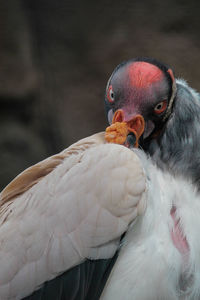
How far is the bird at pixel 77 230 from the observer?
82.9 inches

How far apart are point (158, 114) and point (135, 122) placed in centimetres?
14

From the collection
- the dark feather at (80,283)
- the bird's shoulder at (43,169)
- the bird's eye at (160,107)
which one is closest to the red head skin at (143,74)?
the bird's eye at (160,107)

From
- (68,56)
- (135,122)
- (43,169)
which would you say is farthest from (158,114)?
(68,56)

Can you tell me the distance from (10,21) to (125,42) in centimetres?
112

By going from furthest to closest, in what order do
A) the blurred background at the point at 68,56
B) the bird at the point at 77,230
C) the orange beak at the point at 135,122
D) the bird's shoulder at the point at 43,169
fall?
the blurred background at the point at 68,56 < the bird's shoulder at the point at 43,169 < the orange beak at the point at 135,122 < the bird at the point at 77,230

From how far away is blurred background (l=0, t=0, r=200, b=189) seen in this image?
16.8 feet

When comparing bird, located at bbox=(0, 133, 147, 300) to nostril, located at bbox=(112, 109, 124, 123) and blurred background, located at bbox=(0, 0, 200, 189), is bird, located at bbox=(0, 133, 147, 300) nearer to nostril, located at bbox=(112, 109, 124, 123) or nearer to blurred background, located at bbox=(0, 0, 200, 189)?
nostril, located at bbox=(112, 109, 124, 123)

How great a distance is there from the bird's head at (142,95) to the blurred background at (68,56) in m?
2.75

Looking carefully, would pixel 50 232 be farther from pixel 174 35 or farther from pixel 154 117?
pixel 174 35

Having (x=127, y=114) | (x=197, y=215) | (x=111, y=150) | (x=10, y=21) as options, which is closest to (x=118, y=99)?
(x=127, y=114)

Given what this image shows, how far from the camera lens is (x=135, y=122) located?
2373 mm

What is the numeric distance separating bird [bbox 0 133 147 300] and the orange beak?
17 cm

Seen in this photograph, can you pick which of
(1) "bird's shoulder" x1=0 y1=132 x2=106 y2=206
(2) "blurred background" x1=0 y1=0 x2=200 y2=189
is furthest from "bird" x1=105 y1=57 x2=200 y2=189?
(2) "blurred background" x1=0 y1=0 x2=200 y2=189

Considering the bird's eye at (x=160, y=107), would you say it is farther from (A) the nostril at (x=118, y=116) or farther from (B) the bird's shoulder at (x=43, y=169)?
(B) the bird's shoulder at (x=43, y=169)
